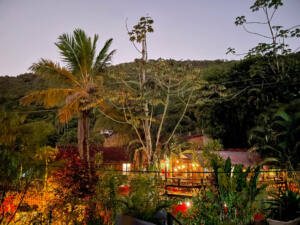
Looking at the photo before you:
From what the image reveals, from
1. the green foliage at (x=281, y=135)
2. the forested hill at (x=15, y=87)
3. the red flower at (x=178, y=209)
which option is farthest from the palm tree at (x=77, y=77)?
the forested hill at (x=15, y=87)

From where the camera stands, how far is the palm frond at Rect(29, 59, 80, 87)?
8.02 m

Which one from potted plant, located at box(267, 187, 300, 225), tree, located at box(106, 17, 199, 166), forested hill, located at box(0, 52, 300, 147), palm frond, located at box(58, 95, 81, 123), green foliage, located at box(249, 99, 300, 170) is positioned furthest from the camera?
forested hill, located at box(0, 52, 300, 147)

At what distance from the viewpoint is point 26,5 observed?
11844mm

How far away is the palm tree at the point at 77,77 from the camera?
26.0 ft

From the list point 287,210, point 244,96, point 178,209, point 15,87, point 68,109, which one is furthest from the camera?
point 15,87

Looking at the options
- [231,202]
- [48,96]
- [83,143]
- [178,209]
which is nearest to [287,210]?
[231,202]

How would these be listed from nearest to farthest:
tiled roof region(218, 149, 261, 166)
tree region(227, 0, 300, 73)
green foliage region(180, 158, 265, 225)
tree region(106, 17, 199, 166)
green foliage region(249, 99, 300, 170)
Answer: green foliage region(180, 158, 265, 225) → tree region(106, 17, 199, 166) → green foliage region(249, 99, 300, 170) → tree region(227, 0, 300, 73) → tiled roof region(218, 149, 261, 166)

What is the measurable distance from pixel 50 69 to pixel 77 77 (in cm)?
107

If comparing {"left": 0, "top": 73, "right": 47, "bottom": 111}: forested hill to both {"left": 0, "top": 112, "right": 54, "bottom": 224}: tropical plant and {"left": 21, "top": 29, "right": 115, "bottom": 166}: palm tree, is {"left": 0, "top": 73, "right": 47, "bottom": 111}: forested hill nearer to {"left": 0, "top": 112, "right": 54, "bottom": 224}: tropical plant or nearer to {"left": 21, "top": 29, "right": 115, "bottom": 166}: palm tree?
{"left": 21, "top": 29, "right": 115, "bottom": 166}: palm tree

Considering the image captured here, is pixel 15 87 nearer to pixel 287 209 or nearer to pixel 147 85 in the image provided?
pixel 147 85

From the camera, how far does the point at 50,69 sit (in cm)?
817

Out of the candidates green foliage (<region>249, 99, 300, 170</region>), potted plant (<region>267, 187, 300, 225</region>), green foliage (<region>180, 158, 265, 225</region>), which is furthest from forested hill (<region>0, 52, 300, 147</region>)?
potted plant (<region>267, 187, 300, 225</region>)

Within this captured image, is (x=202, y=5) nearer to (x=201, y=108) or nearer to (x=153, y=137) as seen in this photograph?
(x=201, y=108)

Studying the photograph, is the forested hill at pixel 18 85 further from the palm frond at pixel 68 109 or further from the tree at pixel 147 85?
the palm frond at pixel 68 109
